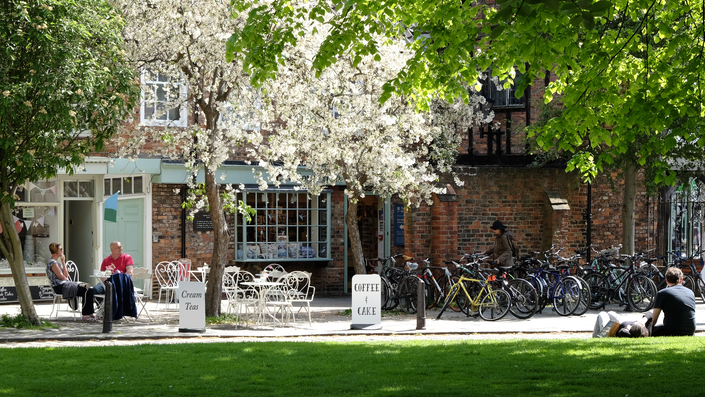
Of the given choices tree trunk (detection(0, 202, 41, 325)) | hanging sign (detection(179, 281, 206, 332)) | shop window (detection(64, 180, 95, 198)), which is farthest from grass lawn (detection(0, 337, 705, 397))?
shop window (detection(64, 180, 95, 198))

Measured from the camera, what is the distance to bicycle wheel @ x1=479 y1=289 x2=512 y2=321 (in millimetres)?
15328

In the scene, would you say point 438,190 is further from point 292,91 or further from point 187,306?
point 187,306

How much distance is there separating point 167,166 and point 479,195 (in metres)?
7.56

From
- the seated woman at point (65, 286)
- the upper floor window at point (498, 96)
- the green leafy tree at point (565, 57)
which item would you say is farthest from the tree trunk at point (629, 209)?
the seated woman at point (65, 286)

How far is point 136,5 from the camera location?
13.9 m

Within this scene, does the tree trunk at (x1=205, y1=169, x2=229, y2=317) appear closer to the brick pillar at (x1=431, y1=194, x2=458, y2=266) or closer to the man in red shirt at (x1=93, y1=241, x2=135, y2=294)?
the man in red shirt at (x1=93, y1=241, x2=135, y2=294)

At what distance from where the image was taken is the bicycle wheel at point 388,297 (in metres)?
17.0

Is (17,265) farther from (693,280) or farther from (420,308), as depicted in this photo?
(693,280)

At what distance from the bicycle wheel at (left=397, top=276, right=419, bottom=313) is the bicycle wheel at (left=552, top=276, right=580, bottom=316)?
9.03 feet

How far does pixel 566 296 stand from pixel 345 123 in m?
5.50

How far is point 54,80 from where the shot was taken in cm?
1162

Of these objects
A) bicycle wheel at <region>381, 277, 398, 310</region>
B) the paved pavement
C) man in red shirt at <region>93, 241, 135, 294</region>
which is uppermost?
man in red shirt at <region>93, 241, 135, 294</region>

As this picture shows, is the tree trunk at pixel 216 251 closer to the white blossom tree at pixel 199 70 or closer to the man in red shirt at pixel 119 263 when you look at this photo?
the white blossom tree at pixel 199 70

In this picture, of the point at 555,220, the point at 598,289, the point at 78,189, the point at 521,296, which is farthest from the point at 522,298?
the point at 78,189
